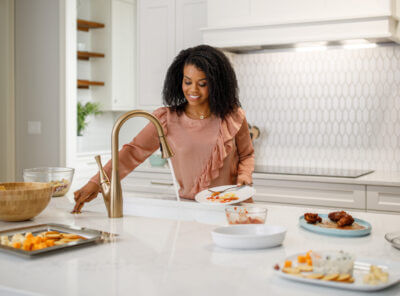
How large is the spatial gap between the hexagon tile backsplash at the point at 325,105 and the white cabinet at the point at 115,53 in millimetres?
1919

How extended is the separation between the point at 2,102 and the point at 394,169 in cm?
344

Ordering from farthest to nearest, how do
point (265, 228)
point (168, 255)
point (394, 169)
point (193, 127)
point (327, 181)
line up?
1. point (394, 169)
2. point (327, 181)
3. point (193, 127)
4. point (265, 228)
5. point (168, 255)

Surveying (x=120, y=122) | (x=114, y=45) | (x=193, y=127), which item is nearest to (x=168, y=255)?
(x=120, y=122)

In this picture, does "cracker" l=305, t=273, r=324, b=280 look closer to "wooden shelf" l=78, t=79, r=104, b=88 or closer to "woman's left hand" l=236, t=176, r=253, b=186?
"woman's left hand" l=236, t=176, r=253, b=186

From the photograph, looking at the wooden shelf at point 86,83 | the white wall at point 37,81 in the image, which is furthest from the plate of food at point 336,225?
the wooden shelf at point 86,83

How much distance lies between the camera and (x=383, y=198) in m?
2.99

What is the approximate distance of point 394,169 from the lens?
349 centimetres

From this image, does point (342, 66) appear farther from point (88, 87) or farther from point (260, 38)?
point (88, 87)

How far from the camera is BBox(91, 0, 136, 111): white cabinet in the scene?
5359mm

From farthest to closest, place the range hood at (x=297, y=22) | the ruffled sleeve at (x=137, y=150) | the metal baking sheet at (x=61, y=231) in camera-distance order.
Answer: the range hood at (x=297, y=22), the ruffled sleeve at (x=137, y=150), the metal baking sheet at (x=61, y=231)

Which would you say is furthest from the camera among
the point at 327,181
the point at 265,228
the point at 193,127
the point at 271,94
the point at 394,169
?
the point at 271,94

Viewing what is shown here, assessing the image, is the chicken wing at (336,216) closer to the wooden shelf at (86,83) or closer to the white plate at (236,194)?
the white plate at (236,194)

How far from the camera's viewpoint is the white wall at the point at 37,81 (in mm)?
4395

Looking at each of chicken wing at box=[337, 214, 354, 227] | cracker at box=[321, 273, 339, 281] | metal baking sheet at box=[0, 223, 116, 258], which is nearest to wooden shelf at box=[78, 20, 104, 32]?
metal baking sheet at box=[0, 223, 116, 258]
